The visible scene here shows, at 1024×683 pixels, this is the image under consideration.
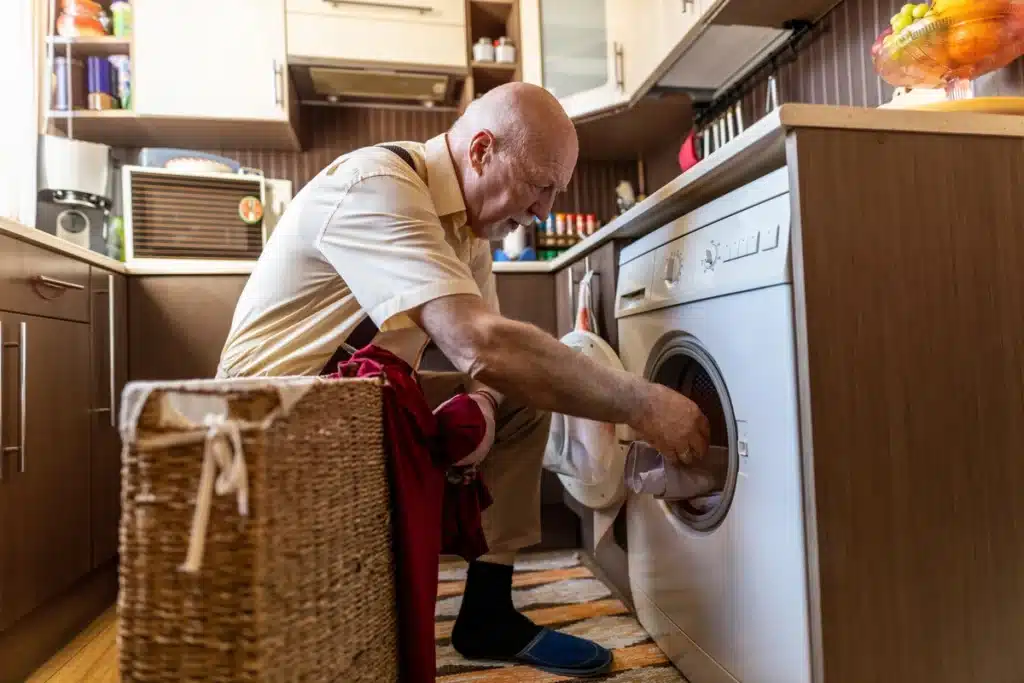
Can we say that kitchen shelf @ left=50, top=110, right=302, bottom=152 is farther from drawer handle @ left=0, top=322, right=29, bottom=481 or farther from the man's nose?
the man's nose

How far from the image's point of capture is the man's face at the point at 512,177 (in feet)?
3.67

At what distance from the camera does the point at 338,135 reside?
2578 millimetres

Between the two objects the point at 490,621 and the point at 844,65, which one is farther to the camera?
the point at 844,65

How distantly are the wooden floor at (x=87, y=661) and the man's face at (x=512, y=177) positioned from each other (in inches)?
42.4

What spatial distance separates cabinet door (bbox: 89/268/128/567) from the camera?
5.01ft

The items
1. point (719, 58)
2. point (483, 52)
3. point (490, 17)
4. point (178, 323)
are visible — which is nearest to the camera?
point (178, 323)

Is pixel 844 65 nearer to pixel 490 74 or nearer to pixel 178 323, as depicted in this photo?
pixel 490 74

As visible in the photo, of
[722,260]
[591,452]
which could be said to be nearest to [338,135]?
[591,452]

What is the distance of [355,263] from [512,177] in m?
0.33

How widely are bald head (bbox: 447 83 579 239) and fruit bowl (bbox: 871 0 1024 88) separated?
1.87ft

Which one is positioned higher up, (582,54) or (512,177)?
(582,54)

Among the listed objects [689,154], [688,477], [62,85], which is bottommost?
[688,477]

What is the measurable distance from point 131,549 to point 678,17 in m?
1.81

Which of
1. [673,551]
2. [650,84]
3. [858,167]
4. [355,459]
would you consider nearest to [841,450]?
[858,167]
